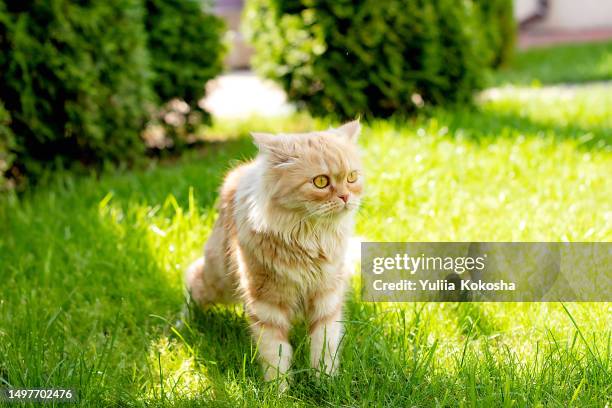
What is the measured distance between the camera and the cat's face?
214 cm

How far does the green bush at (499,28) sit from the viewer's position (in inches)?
371

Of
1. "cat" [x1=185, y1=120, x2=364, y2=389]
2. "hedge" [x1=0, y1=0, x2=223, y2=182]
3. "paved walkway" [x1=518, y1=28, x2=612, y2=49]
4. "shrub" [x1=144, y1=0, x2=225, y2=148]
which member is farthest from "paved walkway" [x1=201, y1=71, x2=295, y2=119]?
"paved walkway" [x1=518, y1=28, x2=612, y2=49]

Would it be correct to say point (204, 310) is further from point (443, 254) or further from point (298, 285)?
point (443, 254)

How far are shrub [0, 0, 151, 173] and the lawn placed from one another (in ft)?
0.91

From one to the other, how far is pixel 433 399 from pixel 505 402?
237 mm

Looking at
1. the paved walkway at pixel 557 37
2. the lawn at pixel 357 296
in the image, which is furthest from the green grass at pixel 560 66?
the lawn at pixel 357 296

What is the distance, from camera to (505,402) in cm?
196

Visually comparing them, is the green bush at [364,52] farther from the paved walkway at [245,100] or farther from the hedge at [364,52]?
the paved walkway at [245,100]

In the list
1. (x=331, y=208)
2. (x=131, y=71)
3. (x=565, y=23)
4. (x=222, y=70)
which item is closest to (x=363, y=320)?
(x=331, y=208)

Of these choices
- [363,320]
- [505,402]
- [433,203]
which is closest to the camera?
[505,402]

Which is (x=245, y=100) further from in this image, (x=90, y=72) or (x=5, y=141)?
(x=5, y=141)

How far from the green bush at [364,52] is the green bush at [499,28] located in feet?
12.0

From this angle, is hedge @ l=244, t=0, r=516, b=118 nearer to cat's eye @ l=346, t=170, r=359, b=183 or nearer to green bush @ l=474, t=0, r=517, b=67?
cat's eye @ l=346, t=170, r=359, b=183

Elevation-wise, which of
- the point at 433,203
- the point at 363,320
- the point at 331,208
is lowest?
the point at 363,320
